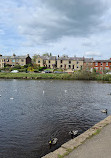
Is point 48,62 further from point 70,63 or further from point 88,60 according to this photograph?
point 88,60

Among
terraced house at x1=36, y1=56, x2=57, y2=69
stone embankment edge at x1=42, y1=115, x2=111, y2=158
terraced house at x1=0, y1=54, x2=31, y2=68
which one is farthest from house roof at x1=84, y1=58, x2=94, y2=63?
stone embankment edge at x1=42, y1=115, x2=111, y2=158

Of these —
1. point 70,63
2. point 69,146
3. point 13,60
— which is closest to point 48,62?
point 70,63

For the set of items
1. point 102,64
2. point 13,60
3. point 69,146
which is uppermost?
point 13,60

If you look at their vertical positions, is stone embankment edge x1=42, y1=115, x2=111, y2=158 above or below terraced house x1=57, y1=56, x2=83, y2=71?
below

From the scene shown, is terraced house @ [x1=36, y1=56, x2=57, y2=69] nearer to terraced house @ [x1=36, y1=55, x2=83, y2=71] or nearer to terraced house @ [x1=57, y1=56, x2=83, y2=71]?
Result: terraced house @ [x1=36, y1=55, x2=83, y2=71]

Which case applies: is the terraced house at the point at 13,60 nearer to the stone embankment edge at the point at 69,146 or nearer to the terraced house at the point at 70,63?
the terraced house at the point at 70,63

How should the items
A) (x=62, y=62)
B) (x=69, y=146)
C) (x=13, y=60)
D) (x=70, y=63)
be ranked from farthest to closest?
(x=13, y=60)
(x=62, y=62)
(x=70, y=63)
(x=69, y=146)

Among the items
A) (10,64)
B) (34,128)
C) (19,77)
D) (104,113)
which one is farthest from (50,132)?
(10,64)

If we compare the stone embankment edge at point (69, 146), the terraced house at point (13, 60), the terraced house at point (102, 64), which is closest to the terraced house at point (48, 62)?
the terraced house at point (13, 60)

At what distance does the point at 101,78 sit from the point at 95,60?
28.9 meters

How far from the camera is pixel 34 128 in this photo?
458 inches

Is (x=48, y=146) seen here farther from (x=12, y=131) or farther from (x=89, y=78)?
(x=89, y=78)

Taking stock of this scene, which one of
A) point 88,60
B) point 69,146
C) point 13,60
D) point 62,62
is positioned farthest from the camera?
point 13,60

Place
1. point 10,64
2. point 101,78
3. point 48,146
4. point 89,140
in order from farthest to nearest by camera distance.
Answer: point 10,64 < point 101,78 < point 48,146 < point 89,140
